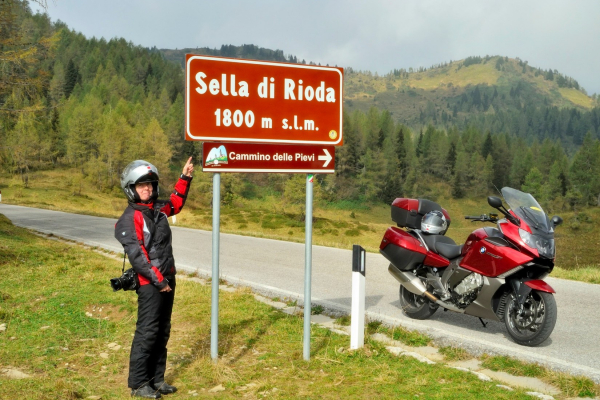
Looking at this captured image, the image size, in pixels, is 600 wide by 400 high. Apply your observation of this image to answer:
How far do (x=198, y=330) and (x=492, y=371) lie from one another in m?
3.25

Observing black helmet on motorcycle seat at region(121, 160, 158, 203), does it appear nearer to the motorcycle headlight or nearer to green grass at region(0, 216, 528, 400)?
green grass at region(0, 216, 528, 400)

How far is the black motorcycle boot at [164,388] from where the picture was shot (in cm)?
456

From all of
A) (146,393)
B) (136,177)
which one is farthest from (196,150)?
(146,393)

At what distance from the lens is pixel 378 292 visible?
29.8 feet

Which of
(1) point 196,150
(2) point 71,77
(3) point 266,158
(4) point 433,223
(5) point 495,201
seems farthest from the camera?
(2) point 71,77

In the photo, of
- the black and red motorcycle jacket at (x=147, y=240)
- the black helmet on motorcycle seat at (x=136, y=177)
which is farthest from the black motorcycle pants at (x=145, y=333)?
the black helmet on motorcycle seat at (x=136, y=177)

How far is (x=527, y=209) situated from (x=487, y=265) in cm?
74

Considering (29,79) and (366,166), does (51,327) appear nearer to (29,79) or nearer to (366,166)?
(29,79)

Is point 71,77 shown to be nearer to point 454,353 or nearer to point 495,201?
point 495,201

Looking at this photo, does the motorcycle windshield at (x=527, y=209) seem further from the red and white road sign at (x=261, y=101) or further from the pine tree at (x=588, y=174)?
the pine tree at (x=588, y=174)

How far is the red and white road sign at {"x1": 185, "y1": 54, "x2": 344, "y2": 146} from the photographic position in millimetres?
5047

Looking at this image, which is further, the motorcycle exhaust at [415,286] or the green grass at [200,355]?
the motorcycle exhaust at [415,286]

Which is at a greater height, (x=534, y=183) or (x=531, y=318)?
(x=534, y=183)

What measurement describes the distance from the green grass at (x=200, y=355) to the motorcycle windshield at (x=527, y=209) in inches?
74.2
